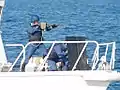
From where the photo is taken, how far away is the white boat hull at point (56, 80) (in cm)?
1733

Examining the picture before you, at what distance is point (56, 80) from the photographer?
57.1 feet

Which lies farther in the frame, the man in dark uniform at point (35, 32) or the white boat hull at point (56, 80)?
the man in dark uniform at point (35, 32)

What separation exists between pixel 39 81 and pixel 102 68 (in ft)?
5.23

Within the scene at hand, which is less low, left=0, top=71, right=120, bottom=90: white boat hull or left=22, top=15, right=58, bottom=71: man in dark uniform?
left=22, top=15, right=58, bottom=71: man in dark uniform

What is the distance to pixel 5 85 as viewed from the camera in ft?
56.9

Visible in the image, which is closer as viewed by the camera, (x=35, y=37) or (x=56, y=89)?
(x=56, y=89)

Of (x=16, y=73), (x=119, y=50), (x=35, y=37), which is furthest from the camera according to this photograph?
(x=119, y=50)

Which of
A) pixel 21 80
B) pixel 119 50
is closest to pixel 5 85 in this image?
pixel 21 80

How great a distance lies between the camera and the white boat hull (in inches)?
682

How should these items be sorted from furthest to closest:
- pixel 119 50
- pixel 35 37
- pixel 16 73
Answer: pixel 119 50
pixel 35 37
pixel 16 73

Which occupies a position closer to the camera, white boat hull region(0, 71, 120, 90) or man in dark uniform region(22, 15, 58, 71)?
white boat hull region(0, 71, 120, 90)

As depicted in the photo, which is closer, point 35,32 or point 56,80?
point 56,80

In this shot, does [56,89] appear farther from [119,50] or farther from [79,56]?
[119,50]

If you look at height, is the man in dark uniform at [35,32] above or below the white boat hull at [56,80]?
→ above
